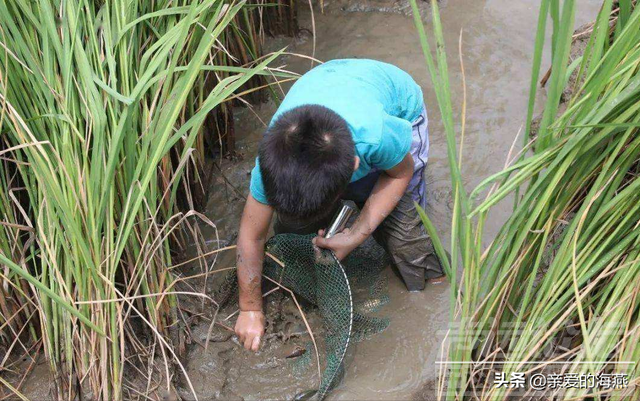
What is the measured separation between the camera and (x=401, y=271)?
114 inches

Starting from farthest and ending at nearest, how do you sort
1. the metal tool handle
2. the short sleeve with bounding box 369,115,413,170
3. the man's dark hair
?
the metal tool handle < the short sleeve with bounding box 369,115,413,170 < the man's dark hair

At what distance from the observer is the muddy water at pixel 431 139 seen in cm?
262

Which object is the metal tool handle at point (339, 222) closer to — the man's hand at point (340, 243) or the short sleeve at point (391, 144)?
the man's hand at point (340, 243)

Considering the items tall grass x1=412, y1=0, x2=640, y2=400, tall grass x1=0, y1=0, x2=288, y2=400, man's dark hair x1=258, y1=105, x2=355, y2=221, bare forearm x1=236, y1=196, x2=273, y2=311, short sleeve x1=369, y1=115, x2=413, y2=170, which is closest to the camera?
tall grass x1=412, y1=0, x2=640, y2=400

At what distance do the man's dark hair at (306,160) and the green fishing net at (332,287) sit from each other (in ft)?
1.51

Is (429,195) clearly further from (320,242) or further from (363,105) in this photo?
(363,105)

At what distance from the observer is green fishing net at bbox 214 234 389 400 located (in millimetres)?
2566

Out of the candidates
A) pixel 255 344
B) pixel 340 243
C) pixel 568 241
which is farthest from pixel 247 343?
pixel 568 241

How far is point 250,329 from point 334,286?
1.24 ft

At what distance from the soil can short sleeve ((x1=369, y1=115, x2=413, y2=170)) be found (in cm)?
62

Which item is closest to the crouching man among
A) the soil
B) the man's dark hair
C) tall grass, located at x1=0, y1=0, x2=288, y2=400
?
the man's dark hair

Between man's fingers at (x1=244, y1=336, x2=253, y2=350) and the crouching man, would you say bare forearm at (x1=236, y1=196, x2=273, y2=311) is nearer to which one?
the crouching man

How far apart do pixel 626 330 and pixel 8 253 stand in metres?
1.94

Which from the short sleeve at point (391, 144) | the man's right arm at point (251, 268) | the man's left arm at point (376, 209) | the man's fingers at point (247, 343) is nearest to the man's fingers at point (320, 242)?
the man's left arm at point (376, 209)
